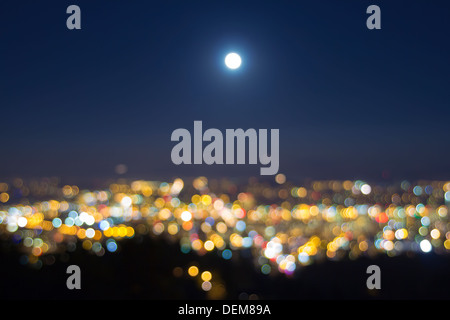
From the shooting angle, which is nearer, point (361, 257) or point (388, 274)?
point (388, 274)

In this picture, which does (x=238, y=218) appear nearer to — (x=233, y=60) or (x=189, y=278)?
(x=189, y=278)

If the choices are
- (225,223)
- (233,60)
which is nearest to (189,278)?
(233,60)

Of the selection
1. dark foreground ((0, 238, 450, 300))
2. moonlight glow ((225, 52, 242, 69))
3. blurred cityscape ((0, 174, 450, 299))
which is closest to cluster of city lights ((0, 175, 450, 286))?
blurred cityscape ((0, 174, 450, 299))

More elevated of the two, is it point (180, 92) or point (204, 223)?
point (180, 92)

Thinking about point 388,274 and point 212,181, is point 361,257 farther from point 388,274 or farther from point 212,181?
point 212,181
